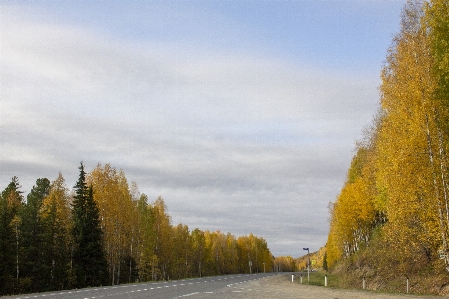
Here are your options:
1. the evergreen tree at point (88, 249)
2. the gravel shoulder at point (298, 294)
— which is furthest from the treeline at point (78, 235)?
the gravel shoulder at point (298, 294)

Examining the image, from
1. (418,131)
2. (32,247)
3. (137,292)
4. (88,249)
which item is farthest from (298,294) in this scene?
(32,247)

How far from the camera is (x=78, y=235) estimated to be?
49812 mm

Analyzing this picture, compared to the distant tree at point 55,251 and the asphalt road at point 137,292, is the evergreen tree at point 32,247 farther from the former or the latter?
the asphalt road at point 137,292

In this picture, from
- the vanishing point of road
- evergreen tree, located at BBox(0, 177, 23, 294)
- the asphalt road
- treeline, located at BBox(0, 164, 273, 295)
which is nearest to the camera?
the asphalt road

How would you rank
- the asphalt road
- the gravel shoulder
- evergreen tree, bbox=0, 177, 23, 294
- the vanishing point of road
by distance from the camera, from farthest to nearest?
1. evergreen tree, bbox=0, 177, 23, 294
2. the gravel shoulder
3. the vanishing point of road
4. the asphalt road

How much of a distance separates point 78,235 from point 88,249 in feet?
6.07

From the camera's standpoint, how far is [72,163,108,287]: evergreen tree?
1912 inches

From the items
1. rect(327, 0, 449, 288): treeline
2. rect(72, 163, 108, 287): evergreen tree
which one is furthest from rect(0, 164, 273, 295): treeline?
rect(327, 0, 449, 288): treeline

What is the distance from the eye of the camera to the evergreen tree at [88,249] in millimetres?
48562

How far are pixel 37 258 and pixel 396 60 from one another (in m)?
37.9

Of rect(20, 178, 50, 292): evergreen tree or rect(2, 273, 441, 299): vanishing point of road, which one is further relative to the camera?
rect(20, 178, 50, 292): evergreen tree

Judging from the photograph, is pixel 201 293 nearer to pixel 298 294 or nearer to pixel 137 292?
pixel 137 292

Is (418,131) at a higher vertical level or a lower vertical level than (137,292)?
higher

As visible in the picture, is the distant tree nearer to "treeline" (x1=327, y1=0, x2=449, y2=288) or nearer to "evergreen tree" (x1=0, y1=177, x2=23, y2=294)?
"evergreen tree" (x1=0, y1=177, x2=23, y2=294)
